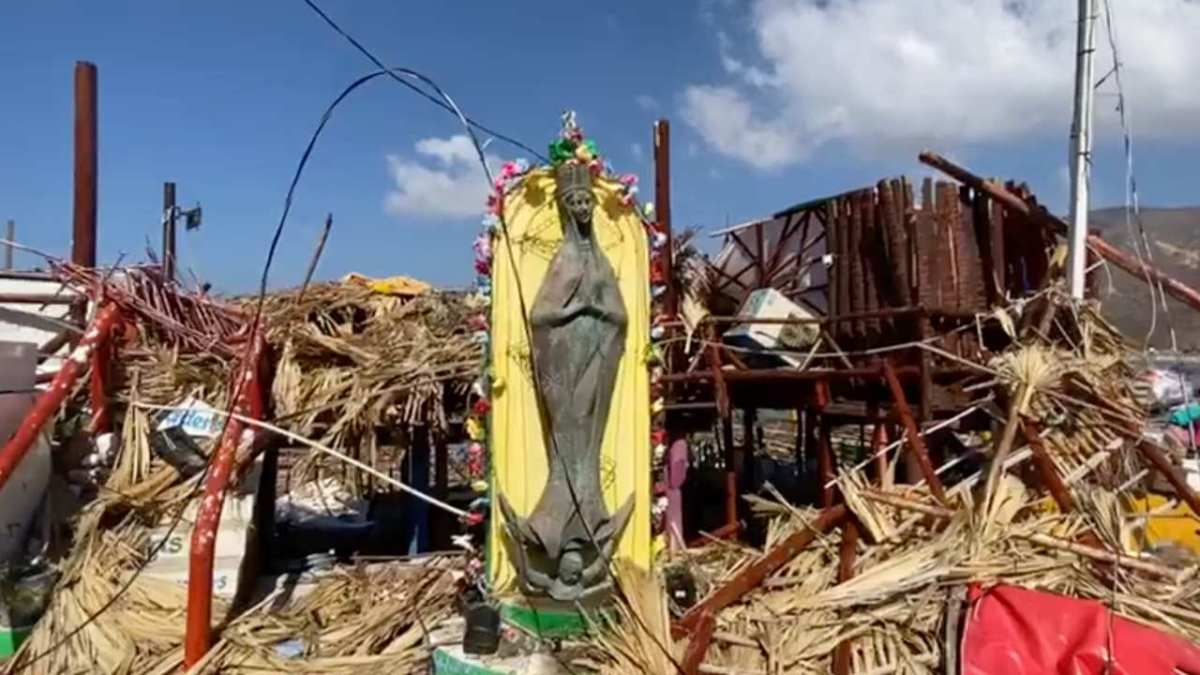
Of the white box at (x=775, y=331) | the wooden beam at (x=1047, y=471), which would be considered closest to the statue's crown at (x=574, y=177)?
the wooden beam at (x=1047, y=471)

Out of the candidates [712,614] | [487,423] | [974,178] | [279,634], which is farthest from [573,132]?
[974,178]

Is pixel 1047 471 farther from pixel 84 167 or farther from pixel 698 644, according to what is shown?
pixel 84 167

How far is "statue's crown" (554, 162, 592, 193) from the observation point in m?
6.46

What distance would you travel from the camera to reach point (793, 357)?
34.7 ft

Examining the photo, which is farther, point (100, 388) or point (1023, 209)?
point (1023, 209)

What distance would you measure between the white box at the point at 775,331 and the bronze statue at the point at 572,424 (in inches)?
175

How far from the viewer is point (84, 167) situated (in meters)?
9.41

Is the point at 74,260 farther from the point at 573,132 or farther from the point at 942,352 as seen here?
the point at 942,352

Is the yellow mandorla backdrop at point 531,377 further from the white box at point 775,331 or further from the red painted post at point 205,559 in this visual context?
the white box at point 775,331

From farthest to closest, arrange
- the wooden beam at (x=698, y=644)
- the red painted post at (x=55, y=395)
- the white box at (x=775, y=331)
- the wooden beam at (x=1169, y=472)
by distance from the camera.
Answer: the white box at (x=775, y=331) → the wooden beam at (x=1169, y=472) → the red painted post at (x=55, y=395) → the wooden beam at (x=698, y=644)

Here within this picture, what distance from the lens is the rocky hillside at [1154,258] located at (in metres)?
10.0

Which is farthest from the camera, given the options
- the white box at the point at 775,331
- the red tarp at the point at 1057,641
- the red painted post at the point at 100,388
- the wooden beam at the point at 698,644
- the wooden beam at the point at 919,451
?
the white box at the point at 775,331

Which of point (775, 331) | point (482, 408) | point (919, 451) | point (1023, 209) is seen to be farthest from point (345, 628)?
point (1023, 209)

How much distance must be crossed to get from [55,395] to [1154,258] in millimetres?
9675
